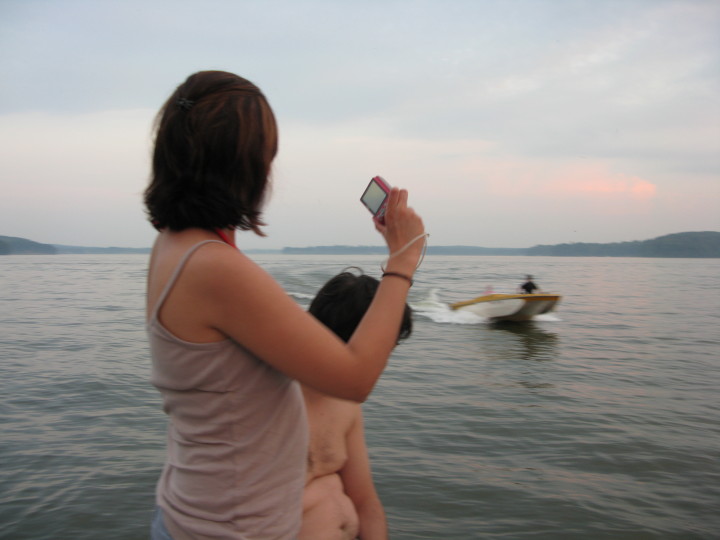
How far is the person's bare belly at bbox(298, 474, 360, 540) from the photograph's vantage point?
1548mm

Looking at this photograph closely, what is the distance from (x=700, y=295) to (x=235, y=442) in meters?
36.6

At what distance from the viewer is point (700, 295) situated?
107ft

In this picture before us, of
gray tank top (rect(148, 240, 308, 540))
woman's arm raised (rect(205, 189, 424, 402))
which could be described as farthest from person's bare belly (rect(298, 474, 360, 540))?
woman's arm raised (rect(205, 189, 424, 402))

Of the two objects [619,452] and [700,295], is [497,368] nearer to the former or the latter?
[619,452]

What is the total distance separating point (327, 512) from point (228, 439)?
578 mm

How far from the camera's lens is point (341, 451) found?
1770mm

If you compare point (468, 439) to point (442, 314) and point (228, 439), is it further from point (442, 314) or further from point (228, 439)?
point (442, 314)

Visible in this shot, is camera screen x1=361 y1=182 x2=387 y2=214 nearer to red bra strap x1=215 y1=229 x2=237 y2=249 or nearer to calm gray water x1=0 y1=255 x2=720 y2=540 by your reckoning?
red bra strap x1=215 y1=229 x2=237 y2=249

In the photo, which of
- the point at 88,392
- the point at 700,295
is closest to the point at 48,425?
the point at 88,392

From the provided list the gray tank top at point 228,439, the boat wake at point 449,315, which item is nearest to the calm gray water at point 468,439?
the gray tank top at point 228,439

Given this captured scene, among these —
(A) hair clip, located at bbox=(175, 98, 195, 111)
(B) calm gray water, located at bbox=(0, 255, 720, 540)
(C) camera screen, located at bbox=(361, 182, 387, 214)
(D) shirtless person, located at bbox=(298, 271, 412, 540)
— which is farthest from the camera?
(B) calm gray water, located at bbox=(0, 255, 720, 540)

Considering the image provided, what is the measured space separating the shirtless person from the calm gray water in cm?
328

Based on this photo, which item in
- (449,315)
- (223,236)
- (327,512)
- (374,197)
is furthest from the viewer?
(449,315)

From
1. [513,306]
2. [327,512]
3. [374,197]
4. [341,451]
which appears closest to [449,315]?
[513,306]
